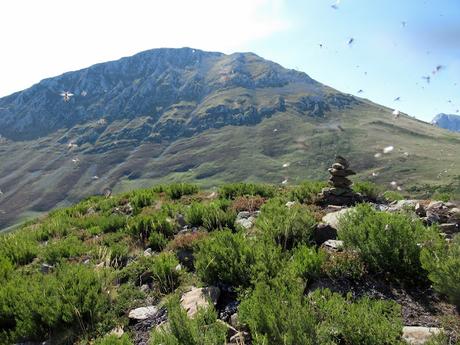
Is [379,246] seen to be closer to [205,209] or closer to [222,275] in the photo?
[222,275]

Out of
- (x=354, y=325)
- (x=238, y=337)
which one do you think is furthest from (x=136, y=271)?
(x=354, y=325)

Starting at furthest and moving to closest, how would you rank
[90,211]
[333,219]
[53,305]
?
1. [90,211]
2. [333,219]
3. [53,305]

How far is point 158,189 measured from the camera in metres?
17.8

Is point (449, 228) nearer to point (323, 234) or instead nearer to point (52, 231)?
point (323, 234)

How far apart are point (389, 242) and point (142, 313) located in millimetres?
4521

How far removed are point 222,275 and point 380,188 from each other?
8.81m

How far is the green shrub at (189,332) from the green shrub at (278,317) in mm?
427

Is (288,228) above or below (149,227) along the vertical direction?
above

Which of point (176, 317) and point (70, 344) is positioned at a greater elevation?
point (176, 317)

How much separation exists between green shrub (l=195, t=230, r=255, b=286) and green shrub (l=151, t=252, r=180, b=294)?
1.95ft

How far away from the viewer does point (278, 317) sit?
493 cm

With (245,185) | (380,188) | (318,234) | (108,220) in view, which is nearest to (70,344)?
(318,234)

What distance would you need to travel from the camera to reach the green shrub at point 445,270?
571cm

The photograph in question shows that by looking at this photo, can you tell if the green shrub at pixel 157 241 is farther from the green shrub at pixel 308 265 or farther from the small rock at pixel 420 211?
the small rock at pixel 420 211
